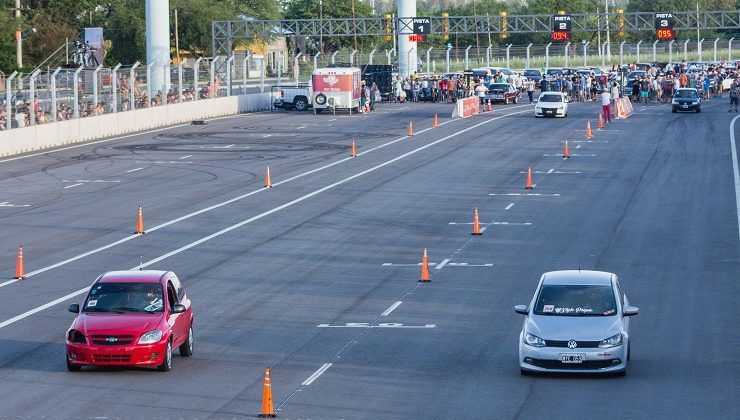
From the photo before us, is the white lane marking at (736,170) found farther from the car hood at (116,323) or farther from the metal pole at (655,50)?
the metal pole at (655,50)

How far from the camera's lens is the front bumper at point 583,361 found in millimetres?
→ 17766

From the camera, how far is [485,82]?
90.1 metres

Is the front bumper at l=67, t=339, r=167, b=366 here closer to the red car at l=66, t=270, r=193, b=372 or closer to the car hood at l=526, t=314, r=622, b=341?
the red car at l=66, t=270, r=193, b=372

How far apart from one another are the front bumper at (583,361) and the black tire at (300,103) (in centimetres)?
6289

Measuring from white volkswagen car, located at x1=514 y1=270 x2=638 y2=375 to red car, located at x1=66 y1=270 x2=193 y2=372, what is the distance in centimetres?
469

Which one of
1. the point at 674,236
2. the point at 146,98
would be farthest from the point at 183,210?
the point at 146,98

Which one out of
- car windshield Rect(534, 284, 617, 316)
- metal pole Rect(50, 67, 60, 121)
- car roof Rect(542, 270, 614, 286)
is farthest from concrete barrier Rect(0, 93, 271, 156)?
car windshield Rect(534, 284, 617, 316)

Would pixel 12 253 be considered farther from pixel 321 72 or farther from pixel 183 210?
pixel 321 72

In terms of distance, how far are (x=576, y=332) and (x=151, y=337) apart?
549 centimetres

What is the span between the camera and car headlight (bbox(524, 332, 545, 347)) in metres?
17.9

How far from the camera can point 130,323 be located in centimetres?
1812

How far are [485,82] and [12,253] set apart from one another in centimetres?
6235

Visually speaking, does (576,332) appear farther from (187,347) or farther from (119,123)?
(119,123)

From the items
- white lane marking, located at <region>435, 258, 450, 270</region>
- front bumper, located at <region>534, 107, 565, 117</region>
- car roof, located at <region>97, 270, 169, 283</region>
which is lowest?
white lane marking, located at <region>435, 258, 450, 270</region>
